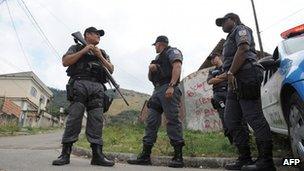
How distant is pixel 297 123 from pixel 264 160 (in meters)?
0.63

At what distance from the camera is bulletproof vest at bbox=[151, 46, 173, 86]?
227 inches

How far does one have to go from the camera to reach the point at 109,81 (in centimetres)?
561

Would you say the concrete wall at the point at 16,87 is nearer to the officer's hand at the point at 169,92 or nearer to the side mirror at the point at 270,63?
the officer's hand at the point at 169,92

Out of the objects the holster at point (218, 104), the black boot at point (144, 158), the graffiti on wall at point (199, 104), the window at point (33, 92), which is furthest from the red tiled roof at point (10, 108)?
the black boot at point (144, 158)

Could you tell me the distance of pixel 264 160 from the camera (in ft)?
14.1

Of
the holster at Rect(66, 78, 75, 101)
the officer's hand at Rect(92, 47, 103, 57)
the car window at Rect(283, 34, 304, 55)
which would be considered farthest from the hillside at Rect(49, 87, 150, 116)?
the car window at Rect(283, 34, 304, 55)

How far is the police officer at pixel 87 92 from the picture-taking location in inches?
199

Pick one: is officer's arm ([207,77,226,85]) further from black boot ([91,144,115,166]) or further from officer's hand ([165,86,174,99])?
black boot ([91,144,115,166])

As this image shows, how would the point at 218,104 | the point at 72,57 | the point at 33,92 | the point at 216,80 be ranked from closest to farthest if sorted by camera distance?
the point at 72,57 < the point at 216,80 < the point at 218,104 < the point at 33,92

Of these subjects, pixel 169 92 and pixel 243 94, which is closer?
pixel 243 94

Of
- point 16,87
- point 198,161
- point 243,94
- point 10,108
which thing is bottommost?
point 198,161

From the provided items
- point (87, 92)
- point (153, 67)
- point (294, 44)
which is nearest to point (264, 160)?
point (294, 44)

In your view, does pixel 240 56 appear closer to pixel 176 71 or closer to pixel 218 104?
pixel 176 71

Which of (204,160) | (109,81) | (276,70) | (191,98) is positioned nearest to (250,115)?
(276,70)
